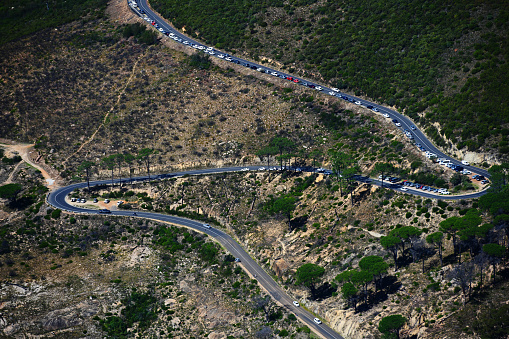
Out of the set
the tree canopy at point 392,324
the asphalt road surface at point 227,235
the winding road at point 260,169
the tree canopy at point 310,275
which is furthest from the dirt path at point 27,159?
the tree canopy at point 392,324

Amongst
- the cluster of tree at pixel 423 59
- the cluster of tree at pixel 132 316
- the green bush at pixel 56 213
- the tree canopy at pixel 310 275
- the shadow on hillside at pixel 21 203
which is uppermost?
the cluster of tree at pixel 423 59

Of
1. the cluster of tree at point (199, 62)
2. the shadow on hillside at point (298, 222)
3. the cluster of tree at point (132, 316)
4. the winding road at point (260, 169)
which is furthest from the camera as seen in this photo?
the cluster of tree at point (199, 62)

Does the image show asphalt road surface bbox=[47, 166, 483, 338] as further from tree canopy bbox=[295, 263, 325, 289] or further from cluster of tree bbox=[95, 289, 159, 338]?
cluster of tree bbox=[95, 289, 159, 338]

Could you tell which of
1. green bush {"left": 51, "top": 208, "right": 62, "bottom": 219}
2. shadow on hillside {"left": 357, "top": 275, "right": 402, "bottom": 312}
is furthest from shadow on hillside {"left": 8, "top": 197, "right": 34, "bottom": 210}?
shadow on hillside {"left": 357, "top": 275, "right": 402, "bottom": 312}

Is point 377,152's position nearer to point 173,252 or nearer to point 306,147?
point 306,147

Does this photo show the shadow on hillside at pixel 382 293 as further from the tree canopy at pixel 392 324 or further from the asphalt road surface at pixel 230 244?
the asphalt road surface at pixel 230 244

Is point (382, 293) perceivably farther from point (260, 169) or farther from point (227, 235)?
point (260, 169)
